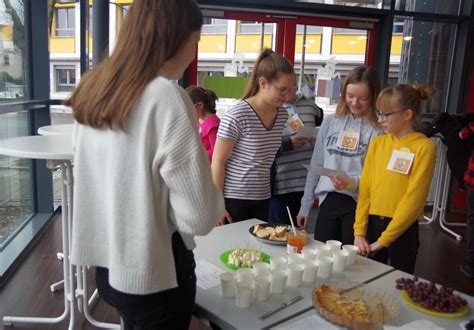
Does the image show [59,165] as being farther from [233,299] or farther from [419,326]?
[419,326]

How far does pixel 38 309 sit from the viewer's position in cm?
254

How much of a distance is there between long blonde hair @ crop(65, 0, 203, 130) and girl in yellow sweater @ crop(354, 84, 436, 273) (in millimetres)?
1204

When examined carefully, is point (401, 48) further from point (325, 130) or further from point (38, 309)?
point (38, 309)

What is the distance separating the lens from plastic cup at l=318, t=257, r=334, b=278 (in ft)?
4.65

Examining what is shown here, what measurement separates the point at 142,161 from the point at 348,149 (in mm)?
1348

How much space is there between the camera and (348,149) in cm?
204

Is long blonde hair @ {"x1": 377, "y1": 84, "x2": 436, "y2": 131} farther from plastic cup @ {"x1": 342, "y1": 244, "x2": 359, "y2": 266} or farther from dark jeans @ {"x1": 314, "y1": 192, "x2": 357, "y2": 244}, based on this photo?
plastic cup @ {"x1": 342, "y1": 244, "x2": 359, "y2": 266}

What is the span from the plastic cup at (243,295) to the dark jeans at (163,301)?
0.49 feet

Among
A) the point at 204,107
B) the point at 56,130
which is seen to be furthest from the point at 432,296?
the point at 56,130

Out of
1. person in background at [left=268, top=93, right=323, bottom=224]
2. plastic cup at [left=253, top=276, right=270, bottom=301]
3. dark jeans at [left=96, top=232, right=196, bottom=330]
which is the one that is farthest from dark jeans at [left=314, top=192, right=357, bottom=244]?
dark jeans at [left=96, top=232, right=196, bottom=330]

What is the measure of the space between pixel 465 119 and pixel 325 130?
7.86 feet

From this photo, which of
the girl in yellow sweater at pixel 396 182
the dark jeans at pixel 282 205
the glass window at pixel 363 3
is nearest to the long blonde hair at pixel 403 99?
the girl in yellow sweater at pixel 396 182

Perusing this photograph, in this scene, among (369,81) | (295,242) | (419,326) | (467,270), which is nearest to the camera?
(419,326)

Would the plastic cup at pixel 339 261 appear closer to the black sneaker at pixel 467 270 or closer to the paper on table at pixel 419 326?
the paper on table at pixel 419 326
